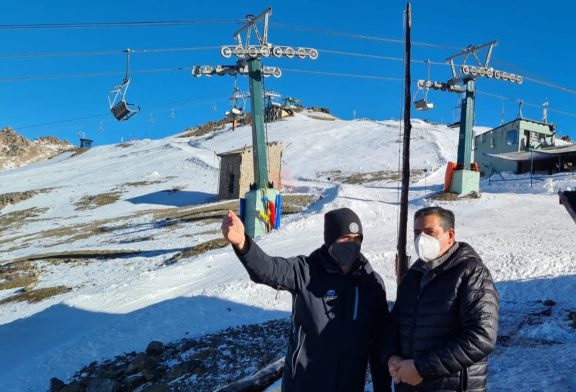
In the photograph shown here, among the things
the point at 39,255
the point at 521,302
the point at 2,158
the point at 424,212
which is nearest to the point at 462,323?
the point at 424,212

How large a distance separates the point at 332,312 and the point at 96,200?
46964mm

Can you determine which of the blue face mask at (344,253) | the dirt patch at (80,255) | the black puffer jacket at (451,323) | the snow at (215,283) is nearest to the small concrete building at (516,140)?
the snow at (215,283)

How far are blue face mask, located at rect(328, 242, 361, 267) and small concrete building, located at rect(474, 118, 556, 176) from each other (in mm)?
36988

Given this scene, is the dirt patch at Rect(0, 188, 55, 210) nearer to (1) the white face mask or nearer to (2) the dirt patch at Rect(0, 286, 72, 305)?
(2) the dirt patch at Rect(0, 286, 72, 305)

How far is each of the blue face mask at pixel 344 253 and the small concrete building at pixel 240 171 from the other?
115 feet

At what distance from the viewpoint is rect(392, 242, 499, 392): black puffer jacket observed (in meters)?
2.95

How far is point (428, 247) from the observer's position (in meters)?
3.24

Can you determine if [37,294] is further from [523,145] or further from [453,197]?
[523,145]

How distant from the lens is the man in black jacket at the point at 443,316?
116 inches

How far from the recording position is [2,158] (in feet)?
341

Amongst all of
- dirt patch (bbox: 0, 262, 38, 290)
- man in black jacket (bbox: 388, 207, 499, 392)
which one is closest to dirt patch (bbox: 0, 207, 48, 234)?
dirt patch (bbox: 0, 262, 38, 290)

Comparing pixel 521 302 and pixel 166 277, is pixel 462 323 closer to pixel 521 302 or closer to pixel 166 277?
pixel 521 302

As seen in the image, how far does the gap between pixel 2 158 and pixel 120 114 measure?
334 ft

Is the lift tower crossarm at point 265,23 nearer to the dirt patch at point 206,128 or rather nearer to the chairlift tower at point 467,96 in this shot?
the chairlift tower at point 467,96
